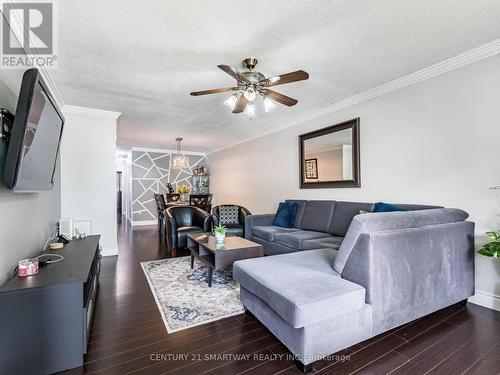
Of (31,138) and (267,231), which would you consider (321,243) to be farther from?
(31,138)

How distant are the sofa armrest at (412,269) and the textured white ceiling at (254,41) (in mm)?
1710

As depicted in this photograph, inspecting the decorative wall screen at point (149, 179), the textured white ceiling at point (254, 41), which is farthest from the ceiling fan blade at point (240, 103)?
the decorative wall screen at point (149, 179)

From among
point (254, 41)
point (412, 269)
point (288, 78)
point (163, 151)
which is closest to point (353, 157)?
point (288, 78)

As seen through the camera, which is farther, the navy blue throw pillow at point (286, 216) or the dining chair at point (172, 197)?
the dining chair at point (172, 197)

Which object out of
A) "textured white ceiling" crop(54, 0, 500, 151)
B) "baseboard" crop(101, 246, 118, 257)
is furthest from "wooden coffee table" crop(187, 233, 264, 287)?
"textured white ceiling" crop(54, 0, 500, 151)

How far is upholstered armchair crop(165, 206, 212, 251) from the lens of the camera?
431cm

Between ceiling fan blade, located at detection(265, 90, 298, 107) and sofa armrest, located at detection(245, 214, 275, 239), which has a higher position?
ceiling fan blade, located at detection(265, 90, 298, 107)

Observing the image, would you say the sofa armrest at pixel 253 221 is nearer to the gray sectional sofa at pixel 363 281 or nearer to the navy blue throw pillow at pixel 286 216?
the navy blue throw pillow at pixel 286 216

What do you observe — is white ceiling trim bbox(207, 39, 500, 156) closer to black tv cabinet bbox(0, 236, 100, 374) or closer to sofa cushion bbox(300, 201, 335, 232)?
sofa cushion bbox(300, 201, 335, 232)

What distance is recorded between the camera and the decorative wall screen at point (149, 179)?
8.11 m

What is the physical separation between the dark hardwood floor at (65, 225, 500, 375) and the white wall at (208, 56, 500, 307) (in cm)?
76
